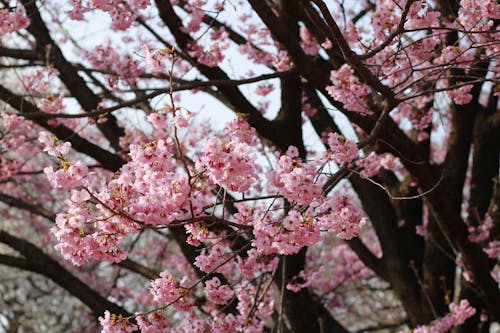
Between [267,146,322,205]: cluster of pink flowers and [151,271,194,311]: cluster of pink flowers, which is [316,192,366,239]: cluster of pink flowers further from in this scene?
[151,271,194,311]: cluster of pink flowers

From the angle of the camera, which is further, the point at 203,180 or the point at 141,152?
the point at 203,180

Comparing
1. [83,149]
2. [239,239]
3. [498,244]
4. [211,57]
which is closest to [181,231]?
[239,239]

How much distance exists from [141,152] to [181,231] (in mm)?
2552

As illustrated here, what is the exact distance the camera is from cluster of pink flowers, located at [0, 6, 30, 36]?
14.0ft

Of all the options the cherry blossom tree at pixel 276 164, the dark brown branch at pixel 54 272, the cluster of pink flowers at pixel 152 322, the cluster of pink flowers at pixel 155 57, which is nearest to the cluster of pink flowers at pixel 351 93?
the cherry blossom tree at pixel 276 164

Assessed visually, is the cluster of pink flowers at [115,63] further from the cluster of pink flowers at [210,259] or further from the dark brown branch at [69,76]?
the cluster of pink flowers at [210,259]

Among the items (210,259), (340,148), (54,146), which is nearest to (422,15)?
(340,148)

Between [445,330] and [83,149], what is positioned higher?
[83,149]

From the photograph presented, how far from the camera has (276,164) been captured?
273 centimetres

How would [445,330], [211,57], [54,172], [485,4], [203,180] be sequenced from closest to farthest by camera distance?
[54,172], [203,180], [485,4], [211,57], [445,330]

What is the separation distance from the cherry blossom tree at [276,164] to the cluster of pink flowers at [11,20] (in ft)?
0.05

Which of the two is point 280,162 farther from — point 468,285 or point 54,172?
point 468,285

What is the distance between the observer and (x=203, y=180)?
9.70ft

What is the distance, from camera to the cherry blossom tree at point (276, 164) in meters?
2.71
